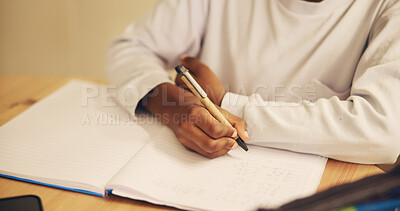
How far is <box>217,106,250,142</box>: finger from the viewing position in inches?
27.4

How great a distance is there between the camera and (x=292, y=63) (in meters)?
0.90

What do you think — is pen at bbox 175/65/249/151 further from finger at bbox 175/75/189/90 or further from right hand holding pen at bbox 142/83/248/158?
finger at bbox 175/75/189/90

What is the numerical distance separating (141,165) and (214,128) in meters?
0.14

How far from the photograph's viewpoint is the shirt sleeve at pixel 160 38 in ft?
3.14

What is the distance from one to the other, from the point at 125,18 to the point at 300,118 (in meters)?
1.24

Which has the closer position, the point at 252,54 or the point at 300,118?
the point at 300,118

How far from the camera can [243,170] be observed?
0.64m

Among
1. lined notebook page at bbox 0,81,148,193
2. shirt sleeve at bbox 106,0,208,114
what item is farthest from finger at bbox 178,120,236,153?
shirt sleeve at bbox 106,0,208,114

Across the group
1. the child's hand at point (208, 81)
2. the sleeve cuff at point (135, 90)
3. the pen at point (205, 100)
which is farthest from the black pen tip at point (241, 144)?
the sleeve cuff at point (135, 90)

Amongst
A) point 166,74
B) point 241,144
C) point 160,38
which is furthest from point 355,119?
point 160,38

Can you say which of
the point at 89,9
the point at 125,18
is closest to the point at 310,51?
the point at 125,18

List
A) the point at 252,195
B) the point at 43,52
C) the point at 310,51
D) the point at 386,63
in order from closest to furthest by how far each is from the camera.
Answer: the point at 252,195, the point at 386,63, the point at 310,51, the point at 43,52

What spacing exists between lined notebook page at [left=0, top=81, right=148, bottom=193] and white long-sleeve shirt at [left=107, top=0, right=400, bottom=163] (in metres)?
0.07

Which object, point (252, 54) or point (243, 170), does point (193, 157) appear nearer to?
point (243, 170)
